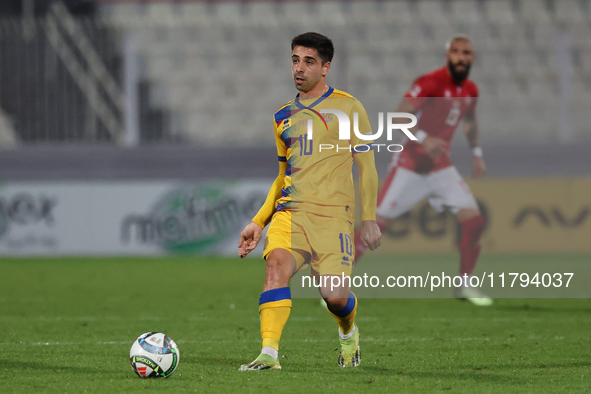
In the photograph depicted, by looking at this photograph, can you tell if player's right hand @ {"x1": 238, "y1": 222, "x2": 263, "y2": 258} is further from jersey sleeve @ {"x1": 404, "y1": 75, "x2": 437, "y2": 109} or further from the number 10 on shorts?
jersey sleeve @ {"x1": 404, "y1": 75, "x2": 437, "y2": 109}

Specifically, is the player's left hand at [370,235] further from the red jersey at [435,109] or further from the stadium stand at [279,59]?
the stadium stand at [279,59]

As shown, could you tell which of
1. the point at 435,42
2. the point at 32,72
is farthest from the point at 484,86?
the point at 32,72

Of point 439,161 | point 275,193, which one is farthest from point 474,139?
point 275,193

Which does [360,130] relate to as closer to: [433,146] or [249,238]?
[249,238]

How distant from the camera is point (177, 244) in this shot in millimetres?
12070

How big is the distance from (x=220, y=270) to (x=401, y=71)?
231 inches

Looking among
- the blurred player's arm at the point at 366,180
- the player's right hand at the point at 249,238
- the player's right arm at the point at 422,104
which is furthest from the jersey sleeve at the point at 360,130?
the player's right arm at the point at 422,104

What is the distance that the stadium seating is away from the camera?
13469 mm

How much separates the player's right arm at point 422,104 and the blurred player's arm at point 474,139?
0.96 ft

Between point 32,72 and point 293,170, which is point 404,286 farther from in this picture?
point 32,72

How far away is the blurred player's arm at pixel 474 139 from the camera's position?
7207 millimetres

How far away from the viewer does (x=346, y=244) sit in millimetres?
4059

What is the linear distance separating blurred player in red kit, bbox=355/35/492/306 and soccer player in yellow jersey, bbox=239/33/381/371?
295 centimetres

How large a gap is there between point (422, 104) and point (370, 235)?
3351mm
